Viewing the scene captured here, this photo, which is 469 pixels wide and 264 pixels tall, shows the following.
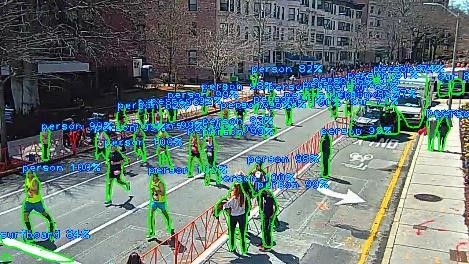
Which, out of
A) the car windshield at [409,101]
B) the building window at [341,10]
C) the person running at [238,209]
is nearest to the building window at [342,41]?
the building window at [341,10]

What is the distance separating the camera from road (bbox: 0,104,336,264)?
36.9ft

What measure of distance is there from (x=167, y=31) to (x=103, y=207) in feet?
96.8

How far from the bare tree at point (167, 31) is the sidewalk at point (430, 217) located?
25.6 metres

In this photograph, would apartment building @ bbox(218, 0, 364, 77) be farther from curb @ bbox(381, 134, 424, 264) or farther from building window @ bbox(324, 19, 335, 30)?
curb @ bbox(381, 134, 424, 264)

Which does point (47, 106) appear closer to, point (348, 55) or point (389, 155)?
point (389, 155)

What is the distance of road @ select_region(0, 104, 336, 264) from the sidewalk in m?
5.24

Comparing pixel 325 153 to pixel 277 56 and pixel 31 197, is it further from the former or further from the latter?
pixel 277 56

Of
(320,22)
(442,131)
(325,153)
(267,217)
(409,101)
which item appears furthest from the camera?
(320,22)

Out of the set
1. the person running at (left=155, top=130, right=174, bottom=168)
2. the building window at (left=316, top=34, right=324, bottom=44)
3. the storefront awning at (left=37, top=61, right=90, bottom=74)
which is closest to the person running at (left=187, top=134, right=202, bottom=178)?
the person running at (left=155, top=130, right=174, bottom=168)

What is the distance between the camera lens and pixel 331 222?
12969mm

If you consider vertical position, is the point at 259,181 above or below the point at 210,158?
above

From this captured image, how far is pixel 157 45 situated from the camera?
45062mm

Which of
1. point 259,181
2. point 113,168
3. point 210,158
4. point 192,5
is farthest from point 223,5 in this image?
point 259,181

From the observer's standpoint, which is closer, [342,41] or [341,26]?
[341,26]
